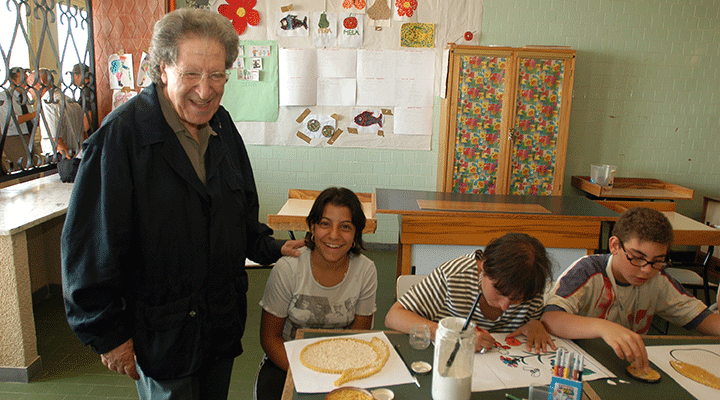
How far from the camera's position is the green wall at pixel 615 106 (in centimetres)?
476

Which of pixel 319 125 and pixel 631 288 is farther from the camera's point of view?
pixel 319 125

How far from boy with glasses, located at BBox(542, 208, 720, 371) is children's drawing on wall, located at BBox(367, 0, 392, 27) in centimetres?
353

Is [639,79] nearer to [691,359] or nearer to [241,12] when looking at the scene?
[241,12]

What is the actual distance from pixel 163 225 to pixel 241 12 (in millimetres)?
4014

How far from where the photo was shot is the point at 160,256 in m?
1.29

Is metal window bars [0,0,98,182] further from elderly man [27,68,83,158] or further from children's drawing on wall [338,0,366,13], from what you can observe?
children's drawing on wall [338,0,366,13]

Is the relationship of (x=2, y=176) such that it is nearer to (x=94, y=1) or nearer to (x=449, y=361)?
(x=94, y=1)

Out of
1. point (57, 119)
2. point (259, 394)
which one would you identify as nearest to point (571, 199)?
point (259, 394)

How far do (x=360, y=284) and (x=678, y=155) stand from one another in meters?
4.58

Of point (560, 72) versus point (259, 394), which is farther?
point (560, 72)

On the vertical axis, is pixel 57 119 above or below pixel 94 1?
below

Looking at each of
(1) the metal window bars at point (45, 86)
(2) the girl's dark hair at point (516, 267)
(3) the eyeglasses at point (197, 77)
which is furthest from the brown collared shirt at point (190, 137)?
(1) the metal window bars at point (45, 86)

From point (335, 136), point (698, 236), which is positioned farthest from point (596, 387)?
point (335, 136)

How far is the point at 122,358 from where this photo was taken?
4.27 ft
